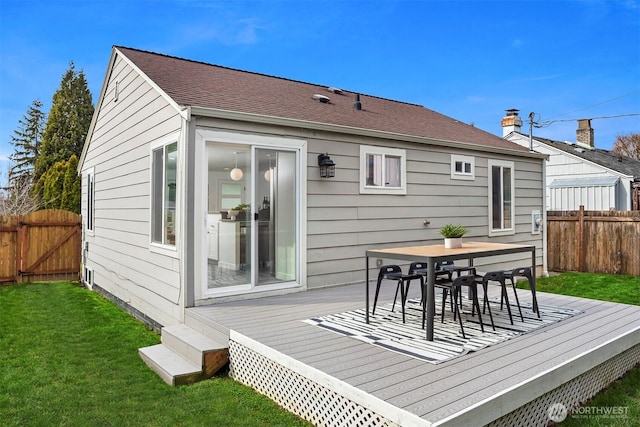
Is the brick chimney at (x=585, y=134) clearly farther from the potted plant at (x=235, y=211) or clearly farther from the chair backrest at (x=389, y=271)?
the potted plant at (x=235, y=211)

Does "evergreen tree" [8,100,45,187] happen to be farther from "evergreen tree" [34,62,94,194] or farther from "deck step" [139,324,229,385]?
"deck step" [139,324,229,385]

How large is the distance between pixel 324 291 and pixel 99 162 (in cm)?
597

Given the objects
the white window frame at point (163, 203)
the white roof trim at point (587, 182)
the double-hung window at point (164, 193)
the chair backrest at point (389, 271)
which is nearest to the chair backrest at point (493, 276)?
the chair backrest at point (389, 271)

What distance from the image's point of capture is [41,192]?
72.9 feet

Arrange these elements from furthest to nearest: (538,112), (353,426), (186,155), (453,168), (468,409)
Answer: (538,112), (453,168), (186,155), (353,426), (468,409)

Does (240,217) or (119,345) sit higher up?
(240,217)

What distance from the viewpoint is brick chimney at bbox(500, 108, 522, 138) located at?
54.4ft

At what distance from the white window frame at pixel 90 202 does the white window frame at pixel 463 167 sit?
24.4 feet

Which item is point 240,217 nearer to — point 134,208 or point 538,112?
point 134,208

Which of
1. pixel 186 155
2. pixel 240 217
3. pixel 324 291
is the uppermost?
pixel 186 155

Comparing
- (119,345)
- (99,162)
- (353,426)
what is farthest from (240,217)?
(99,162)

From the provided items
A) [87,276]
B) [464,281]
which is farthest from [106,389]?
[87,276]

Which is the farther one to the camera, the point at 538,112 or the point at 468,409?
the point at 538,112

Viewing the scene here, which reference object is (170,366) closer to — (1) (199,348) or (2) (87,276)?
(1) (199,348)
